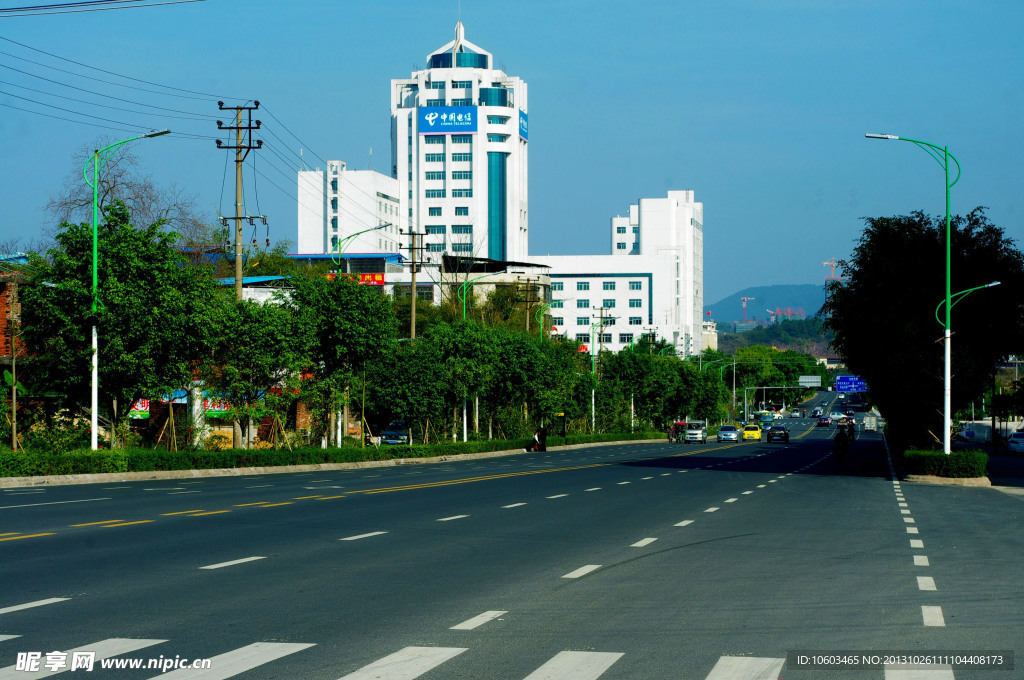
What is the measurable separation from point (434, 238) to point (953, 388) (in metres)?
123

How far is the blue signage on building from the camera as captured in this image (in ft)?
510

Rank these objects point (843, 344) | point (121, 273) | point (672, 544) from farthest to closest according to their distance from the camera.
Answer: point (843, 344)
point (121, 273)
point (672, 544)

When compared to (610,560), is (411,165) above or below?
above

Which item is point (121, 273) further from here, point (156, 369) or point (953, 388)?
point (953, 388)

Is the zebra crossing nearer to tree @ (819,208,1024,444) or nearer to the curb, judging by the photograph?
the curb

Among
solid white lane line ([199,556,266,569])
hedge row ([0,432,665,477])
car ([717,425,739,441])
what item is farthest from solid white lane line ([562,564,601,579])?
car ([717,425,739,441])

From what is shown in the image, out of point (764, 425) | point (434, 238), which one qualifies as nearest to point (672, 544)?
point (764, 425)

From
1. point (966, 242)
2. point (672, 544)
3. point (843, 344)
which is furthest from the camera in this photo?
point (843, 344)

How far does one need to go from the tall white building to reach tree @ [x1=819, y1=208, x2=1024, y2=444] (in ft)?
367

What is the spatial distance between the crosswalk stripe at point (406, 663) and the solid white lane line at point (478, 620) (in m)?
0.82

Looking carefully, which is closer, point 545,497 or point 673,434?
point 545,497

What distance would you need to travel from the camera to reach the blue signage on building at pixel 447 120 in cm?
15538

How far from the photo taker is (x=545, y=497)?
82.0 feet

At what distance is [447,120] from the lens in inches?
6147
